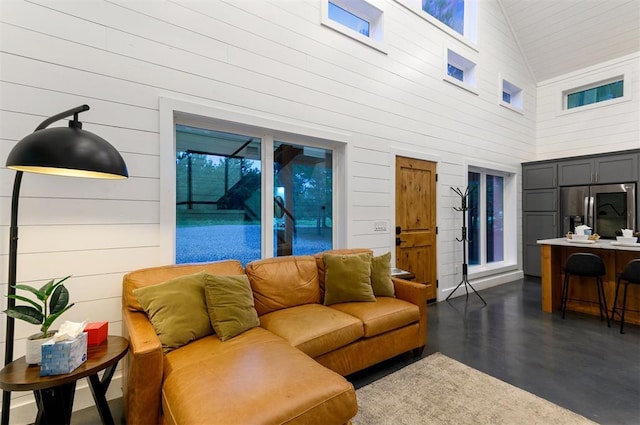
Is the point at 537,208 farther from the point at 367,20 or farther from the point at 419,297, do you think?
the point at 367,20

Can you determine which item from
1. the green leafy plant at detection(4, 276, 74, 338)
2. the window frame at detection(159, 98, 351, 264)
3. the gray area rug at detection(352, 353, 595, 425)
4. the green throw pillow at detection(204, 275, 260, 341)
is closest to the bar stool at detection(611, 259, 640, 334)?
the gray area rug at detection(352, 353, 595, 425)

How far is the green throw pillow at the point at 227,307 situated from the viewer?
1.96 m

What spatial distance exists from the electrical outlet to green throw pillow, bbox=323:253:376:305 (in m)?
0.98

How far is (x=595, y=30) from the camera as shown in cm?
525

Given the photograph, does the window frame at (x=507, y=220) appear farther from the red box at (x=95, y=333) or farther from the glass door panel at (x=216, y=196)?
the red box at (x=95, y=333)

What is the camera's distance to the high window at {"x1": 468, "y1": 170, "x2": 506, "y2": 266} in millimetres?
5395

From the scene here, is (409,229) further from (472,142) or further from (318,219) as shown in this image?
(472,142)

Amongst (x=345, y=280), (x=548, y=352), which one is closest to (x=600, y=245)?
(x=548, y=352)

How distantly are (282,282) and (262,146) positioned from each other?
4.64 feet

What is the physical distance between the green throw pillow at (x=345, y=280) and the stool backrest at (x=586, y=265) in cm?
273

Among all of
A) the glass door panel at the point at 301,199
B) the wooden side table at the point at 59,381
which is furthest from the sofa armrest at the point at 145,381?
the glass door panel at the point at 301,199

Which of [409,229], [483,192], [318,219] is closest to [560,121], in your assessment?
[483,192]

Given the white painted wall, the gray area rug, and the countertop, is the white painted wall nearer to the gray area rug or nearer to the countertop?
the gray area rug

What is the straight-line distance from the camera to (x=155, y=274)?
7.05 feet
